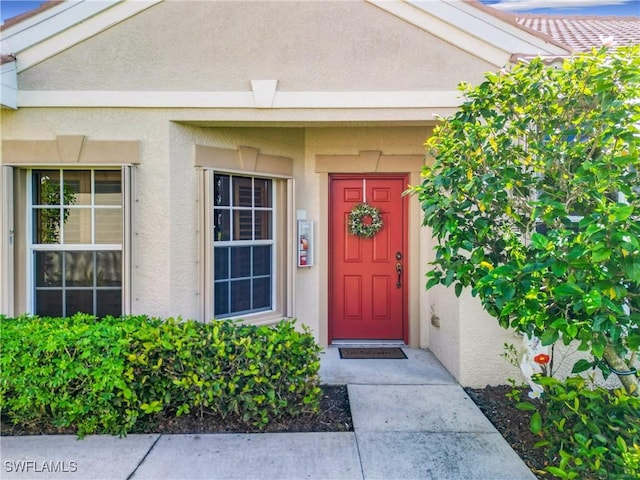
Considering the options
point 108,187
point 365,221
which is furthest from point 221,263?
point 365,221

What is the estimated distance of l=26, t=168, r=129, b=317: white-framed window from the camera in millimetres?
4574

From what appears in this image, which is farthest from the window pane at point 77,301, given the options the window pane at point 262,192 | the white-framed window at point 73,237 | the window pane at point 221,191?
the window pane at point 262,192

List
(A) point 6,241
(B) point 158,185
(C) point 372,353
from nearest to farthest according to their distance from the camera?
(A) point 6,241
(B) point 158,185
(C) point 372,353

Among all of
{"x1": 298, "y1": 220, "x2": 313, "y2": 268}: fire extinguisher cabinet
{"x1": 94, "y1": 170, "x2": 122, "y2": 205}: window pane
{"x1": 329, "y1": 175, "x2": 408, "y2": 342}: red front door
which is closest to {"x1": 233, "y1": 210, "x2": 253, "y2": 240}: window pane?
{"x1": 298, "y1": 220, "x2": 313, "y2": 268}: fire extinguisher cabinet

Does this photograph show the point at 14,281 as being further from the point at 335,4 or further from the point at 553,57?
the point at 553,57

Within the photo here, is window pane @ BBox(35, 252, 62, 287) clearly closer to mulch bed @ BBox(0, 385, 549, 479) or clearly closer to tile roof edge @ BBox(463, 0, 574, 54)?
mulch bed @ BBox(0, 385, 549, 479)

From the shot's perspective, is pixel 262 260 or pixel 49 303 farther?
pixel 262 260

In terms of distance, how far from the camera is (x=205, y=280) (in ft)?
15.4

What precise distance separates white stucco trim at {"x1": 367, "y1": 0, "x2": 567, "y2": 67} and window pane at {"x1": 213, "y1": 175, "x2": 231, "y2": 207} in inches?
108

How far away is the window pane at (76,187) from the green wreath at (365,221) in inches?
136

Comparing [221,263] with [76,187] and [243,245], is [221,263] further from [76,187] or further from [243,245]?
[76,187]

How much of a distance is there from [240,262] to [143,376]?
192cm

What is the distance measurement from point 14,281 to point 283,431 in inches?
138

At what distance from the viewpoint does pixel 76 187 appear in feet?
15.1
